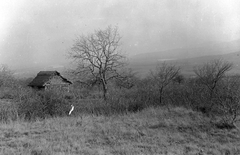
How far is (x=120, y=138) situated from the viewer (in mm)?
7309

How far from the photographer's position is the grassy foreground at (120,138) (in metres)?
5.93

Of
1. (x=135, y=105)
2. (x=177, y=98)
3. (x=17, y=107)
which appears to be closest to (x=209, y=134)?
(x=135, y=105)

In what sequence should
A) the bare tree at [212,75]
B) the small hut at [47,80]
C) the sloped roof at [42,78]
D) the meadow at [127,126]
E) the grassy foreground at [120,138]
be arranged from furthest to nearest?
the sloped roof at [42,78] → the small hut at [47,80] → the bare tree at [212,75] → the meadow at [127,126] → the grassy foreground at [120,138]

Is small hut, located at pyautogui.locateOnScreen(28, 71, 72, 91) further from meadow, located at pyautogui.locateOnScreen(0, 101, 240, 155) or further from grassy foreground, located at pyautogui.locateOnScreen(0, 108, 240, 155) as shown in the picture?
grassy foreground, located at pyautogui.locateOnScreen(0, 108, 240, 155)

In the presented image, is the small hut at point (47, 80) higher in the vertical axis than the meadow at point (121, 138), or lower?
higher

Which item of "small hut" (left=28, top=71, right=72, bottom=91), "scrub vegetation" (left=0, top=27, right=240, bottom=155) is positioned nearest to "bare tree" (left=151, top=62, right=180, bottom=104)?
"scrub vegetation" (left=0, top=27, right=240, bottom=155)

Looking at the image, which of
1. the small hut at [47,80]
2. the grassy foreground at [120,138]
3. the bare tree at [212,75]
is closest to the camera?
the grassy foreground at [120,138]

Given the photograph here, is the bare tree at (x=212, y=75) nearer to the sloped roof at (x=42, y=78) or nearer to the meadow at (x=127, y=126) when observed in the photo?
the meadow at (x=127, y=126)

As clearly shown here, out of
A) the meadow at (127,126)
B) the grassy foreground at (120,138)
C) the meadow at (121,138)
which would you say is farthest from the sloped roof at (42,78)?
the grassy foreground at (120,138)

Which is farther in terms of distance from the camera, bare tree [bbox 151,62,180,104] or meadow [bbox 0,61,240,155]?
bare tree [bbox 151,62,180,104]

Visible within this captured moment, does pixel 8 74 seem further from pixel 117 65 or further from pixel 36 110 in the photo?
pixel 36 110

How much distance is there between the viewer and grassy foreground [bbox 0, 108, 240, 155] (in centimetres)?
593

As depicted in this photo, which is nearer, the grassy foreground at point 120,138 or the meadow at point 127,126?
the grassy foreground at point 120,138

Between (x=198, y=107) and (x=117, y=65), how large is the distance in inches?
527
